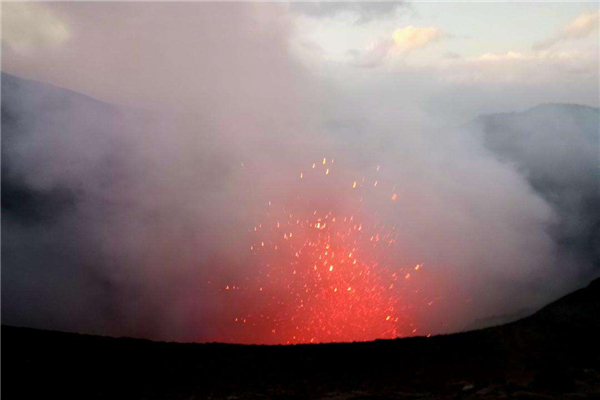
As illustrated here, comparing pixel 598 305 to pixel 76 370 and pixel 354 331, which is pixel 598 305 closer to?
pixel 354 331

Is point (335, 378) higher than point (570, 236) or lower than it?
lower

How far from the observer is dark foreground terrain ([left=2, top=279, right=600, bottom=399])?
8766 mm

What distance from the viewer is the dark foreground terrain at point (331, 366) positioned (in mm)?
8766

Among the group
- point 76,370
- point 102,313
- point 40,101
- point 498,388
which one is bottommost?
point 498,388

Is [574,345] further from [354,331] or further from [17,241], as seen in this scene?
[17,241]

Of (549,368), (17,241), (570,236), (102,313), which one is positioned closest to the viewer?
(549,368)

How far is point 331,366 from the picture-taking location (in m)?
10.3

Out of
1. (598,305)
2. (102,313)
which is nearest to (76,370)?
(102,313)

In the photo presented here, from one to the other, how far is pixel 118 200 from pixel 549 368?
1681 cm

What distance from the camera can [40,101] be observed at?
74.8 ft

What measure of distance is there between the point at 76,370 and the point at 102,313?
8495mm

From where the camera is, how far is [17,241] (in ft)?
61.7

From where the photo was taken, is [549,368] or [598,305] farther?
[598,305]

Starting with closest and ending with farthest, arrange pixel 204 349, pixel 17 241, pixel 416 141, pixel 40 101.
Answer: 1. pixel 204 349
2. pixel 17 241
3. pixel 40 101
4. pixel 416 141
